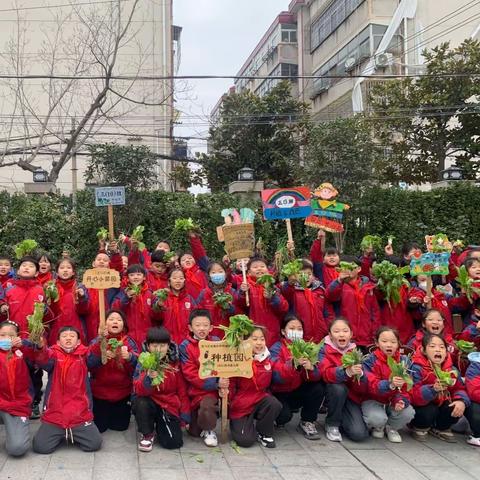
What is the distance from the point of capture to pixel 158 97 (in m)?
20.2

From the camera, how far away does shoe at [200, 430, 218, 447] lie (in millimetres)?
4801

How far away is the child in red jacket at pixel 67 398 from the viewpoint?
461 centimetres

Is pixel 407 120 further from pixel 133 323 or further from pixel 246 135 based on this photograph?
pixel 133 323

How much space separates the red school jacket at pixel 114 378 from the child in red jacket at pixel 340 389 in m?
1.76

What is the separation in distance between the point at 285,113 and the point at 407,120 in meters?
5.63

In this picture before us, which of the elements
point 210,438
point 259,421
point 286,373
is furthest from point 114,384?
point 286,373

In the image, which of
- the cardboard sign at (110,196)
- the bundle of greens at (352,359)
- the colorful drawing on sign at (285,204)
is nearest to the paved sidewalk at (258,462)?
the bundle of greens at (352,359)

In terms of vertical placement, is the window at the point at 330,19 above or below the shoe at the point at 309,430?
above

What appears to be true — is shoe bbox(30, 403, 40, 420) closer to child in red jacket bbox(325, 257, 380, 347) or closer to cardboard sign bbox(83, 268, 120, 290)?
cardboard sign bbox(83, 268, 120, 290)

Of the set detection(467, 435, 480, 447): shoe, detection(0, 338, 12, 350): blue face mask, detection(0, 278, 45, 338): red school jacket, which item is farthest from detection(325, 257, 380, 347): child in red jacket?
detection(0, 338, 12, 350): blue face mask

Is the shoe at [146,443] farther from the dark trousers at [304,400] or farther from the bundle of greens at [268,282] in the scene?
the bundle of greens at [268,282]

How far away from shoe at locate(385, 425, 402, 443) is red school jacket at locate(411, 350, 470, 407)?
1.14 feet

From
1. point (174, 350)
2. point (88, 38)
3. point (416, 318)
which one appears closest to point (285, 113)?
point (88, 38)

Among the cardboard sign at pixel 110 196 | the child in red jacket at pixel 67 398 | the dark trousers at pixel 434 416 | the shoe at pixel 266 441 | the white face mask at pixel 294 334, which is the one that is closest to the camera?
the child in red jacket at pixel 67 398
